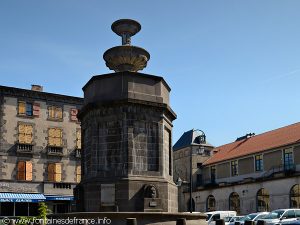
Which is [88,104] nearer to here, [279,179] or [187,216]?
[187,216]

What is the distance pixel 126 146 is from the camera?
48.9 feet

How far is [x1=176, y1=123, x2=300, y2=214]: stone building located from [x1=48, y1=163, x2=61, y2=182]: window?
20129 mm

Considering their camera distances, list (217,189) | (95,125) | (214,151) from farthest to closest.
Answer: (214,151) → (217,189) → (95,125)

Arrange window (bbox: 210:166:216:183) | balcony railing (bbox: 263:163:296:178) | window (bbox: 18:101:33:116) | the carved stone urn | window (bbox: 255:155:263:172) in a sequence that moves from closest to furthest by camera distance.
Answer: the carved stone urn
window (bbox: 18:101:33:116)
balcony railing (bbox: 263:163:296:178)
window (bbox: 255:155:263:172)
window (bbox: 210:166:216:183)

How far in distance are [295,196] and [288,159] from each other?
452 centimetres

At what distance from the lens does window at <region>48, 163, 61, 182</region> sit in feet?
128

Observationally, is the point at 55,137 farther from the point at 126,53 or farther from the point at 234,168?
the point at 126,53

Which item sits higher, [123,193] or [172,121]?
[172,121]

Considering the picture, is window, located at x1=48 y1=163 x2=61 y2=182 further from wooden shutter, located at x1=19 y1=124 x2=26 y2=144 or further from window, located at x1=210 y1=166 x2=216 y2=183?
window, located at x1=210 y1=166 x2=216 y2=183

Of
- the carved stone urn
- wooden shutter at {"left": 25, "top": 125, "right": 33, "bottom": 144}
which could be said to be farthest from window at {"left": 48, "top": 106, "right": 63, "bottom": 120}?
the carved stone urn

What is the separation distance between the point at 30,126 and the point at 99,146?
25.2 m

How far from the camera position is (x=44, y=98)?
39.9 m

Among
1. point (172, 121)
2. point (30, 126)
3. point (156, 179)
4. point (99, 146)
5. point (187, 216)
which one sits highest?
point (30, 126)

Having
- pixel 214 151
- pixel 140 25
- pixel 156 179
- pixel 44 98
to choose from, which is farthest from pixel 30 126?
pixel 214 151
